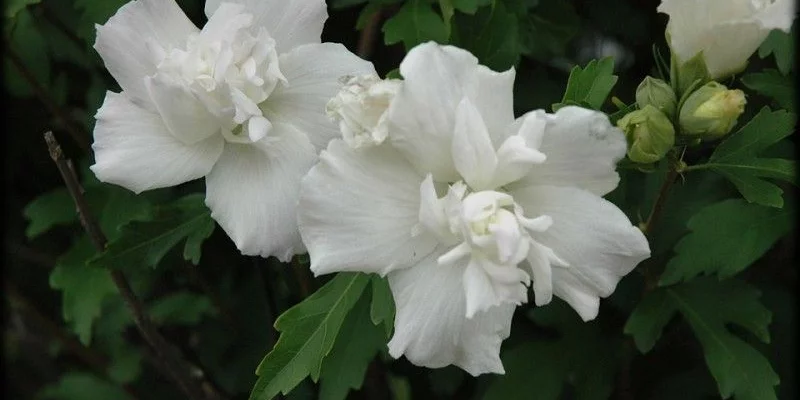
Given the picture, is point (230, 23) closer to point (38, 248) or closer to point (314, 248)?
point (314, 248)

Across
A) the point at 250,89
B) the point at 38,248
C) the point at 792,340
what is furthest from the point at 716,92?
the point at 38,248

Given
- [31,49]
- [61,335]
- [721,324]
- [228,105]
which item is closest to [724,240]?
[721,324]

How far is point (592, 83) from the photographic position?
2.21 ft

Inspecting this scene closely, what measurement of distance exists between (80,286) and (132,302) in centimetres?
28

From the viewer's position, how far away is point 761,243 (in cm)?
87

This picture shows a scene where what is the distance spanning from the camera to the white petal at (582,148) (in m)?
0.58

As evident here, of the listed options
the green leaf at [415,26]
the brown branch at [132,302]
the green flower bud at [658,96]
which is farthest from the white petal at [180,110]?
the green flower bud at [658,96]

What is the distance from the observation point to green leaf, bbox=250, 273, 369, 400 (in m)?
0.69

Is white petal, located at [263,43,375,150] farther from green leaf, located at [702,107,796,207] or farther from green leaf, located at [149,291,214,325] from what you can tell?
green leaf, located at [149,291,214,325]

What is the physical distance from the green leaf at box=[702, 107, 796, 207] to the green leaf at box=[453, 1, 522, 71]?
20 cm

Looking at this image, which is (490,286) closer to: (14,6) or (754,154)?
(754,154)

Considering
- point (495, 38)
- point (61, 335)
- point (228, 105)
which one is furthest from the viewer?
point (61, 335)

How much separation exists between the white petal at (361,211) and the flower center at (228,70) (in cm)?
8

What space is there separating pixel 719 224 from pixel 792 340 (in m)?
0.28
